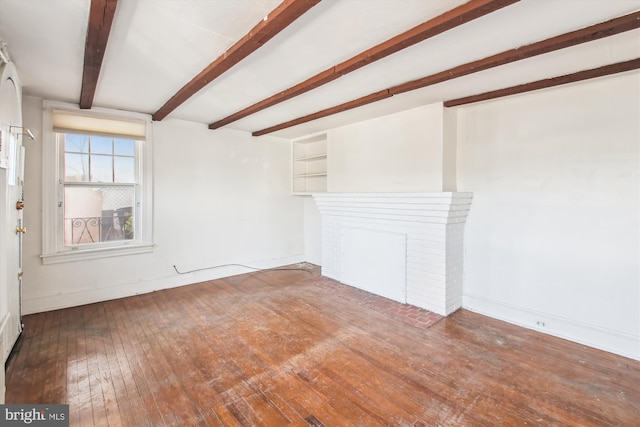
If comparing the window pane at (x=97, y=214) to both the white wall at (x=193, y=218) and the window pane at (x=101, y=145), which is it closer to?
the white wall at (x=193, y=218)

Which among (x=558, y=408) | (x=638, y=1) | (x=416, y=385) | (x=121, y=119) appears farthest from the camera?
(x=121, y=119)

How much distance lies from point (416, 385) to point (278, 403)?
3.22 feet

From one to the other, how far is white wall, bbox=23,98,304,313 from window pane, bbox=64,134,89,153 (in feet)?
0.85

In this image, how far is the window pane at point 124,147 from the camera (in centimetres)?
389

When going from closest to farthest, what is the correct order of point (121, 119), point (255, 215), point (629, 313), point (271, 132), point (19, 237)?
point (629, 313), point (19, 237), point (121, 119), point (271, 132), point (255, 215)

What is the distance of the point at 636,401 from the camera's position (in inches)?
77.7

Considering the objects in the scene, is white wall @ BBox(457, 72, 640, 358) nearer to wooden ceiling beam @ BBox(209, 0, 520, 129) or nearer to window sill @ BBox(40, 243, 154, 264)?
wooden ceiling beam @ BBox(209, 0, 520, 129)

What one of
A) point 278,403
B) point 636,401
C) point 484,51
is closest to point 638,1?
point 484,51

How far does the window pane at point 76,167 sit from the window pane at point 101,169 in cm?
6

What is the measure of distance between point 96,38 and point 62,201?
247cm

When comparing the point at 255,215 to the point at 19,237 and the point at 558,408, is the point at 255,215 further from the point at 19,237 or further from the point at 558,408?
the point at 558,408

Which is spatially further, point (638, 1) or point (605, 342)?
point (605, 342)

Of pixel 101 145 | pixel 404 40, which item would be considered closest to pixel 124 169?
pixel 101 145

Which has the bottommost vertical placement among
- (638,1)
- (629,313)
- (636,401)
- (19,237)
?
(636,401)
